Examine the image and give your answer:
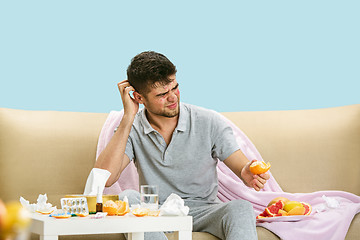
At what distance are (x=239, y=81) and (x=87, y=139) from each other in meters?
1.01

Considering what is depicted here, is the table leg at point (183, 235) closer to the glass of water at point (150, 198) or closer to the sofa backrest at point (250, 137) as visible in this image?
the glass of water at point (150, 198)

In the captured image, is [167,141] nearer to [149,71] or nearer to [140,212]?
[149,71]

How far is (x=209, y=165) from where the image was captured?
2396 mm

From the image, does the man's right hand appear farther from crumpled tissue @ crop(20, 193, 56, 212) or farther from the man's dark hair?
crumpled tissue @ crop(20, 193, 56, 212)

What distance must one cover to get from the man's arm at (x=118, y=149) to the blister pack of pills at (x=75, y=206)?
666 mm

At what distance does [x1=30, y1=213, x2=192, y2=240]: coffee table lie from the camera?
1491 mm

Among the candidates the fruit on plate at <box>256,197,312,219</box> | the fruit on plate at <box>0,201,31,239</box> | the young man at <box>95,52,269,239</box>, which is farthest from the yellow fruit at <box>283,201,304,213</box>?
the fruit on plate at <box>0,201,31,239</box>

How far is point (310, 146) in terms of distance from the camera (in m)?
2.88

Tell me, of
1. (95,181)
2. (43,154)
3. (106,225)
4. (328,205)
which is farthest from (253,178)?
(43,154)

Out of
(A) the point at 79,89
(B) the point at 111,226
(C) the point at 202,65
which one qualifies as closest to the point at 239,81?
(C) the point at 202,65

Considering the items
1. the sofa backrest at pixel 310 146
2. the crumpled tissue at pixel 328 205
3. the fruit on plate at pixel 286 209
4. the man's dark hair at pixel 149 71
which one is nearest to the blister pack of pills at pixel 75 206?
the man's dark hair at pixel 149 71

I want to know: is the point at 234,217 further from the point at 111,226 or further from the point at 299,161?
the point at 299,161

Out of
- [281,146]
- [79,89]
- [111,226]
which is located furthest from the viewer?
[79,89]

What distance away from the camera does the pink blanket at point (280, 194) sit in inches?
86.6
